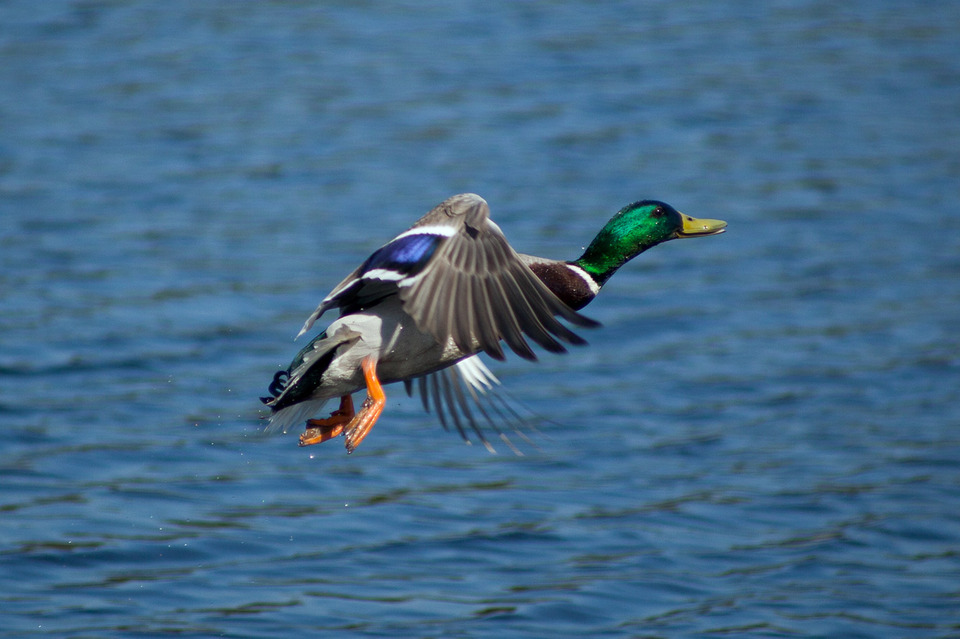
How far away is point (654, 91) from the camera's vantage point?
15000 millimetres

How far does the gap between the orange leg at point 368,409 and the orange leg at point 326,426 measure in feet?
0.97

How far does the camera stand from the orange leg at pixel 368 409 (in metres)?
5.48

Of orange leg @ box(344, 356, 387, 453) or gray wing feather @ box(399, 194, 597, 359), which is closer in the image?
gray wing feather @ box(399, 194, 597, 359)

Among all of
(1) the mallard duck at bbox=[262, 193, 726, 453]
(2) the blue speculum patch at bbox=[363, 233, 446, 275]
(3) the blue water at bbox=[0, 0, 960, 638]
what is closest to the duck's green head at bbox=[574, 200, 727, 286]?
(1) the mallard duck at bbox=[262, 193, 726, 453]

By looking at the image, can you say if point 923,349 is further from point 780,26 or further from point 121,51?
point 121,51

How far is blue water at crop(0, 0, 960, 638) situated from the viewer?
724cm

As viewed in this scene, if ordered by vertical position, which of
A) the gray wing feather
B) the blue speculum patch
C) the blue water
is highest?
the blue speculum patch

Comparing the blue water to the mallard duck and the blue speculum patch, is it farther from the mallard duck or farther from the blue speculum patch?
the blue speculum patch

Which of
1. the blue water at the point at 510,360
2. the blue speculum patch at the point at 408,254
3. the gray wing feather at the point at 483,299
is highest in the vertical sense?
the blue speculum patch at the point at 408,254

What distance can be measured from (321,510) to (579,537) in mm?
1491

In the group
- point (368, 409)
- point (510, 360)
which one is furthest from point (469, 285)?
point (510, 360)

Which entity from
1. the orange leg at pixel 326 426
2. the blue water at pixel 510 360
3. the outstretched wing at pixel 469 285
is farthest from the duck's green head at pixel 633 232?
the blue water at pixel 510 360

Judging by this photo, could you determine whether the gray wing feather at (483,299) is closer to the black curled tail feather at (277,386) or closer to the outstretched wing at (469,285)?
the outstretched wing at (469,285)

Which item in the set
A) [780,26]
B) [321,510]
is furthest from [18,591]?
[780,26]
